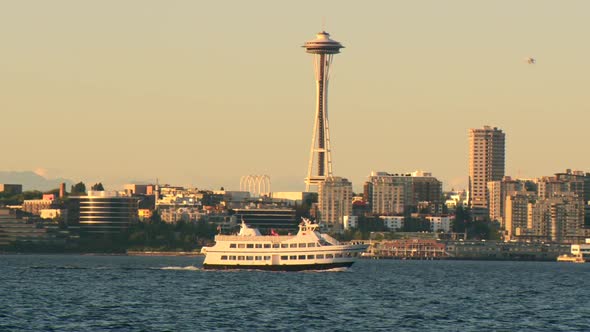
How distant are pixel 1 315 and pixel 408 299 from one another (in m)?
50.0

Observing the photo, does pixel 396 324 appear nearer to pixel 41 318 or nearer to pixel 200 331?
pixel 200 331

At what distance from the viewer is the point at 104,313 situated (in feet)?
492

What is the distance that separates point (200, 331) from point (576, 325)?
111 ft

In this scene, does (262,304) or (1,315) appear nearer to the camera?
(1,315)

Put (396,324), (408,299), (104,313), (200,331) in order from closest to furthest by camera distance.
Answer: (200,331)
(396,324)
(104,313)
(408,299)

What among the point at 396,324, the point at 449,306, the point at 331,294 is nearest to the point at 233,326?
the point at 396,324

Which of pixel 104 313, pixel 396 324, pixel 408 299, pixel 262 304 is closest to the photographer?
pixel 396 324

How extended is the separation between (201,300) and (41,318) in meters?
29.2

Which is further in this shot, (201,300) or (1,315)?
(201,300)

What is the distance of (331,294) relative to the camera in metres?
185

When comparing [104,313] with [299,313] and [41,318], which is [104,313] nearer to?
[41,318]

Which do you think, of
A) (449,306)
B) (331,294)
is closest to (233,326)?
(449,306)

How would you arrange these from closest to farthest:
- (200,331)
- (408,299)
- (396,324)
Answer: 1. (200,331)
2. (396,324)
3. (408,299)

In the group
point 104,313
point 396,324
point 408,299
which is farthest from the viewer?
point 408,299
